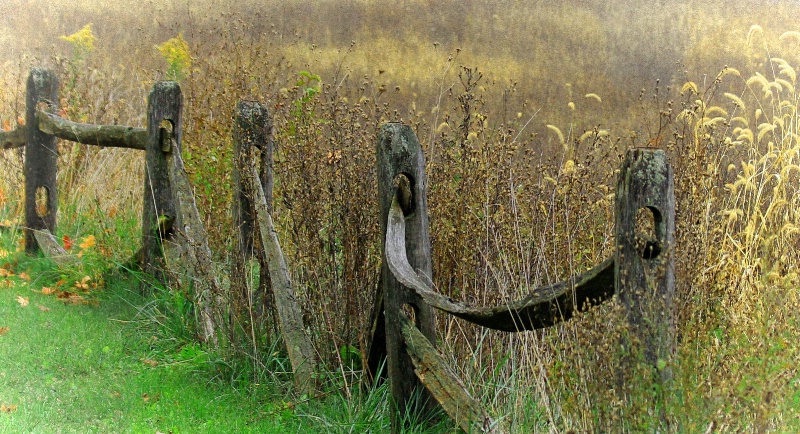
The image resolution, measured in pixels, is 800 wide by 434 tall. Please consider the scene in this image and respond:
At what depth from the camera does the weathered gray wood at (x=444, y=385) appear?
11.1 ft

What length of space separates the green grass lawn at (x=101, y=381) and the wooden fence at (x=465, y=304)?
31.9 inches

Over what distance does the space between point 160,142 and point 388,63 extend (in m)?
4.41

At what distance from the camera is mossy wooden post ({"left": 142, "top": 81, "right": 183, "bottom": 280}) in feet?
20.1

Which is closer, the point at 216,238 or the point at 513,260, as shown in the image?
the point at 513,260

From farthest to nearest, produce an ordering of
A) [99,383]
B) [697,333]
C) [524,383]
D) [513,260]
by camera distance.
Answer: [99,383], [513,260], [524,383], [697,333]

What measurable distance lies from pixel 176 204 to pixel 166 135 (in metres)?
0.55

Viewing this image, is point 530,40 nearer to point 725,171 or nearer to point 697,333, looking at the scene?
point 725,171

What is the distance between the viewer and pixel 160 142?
20.5 ft

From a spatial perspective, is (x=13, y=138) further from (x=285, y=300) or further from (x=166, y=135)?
(x=285, y=300)

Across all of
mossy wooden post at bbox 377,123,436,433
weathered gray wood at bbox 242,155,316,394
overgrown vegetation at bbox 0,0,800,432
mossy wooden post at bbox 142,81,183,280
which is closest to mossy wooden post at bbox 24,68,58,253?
overgrown vegetation at bbox 0,0,800,432

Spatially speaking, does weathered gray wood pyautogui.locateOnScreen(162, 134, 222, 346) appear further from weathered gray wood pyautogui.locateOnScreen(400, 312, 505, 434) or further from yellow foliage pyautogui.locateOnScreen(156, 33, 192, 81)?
yellow foliage pyautogui.locateOnScreen(156, 33, 192, 81)

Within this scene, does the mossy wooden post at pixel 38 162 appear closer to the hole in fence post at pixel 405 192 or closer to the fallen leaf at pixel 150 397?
the fallen leaf at pixel 150 397

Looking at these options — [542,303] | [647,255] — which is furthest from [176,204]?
[647,255]

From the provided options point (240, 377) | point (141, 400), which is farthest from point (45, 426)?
point (240, 377)
